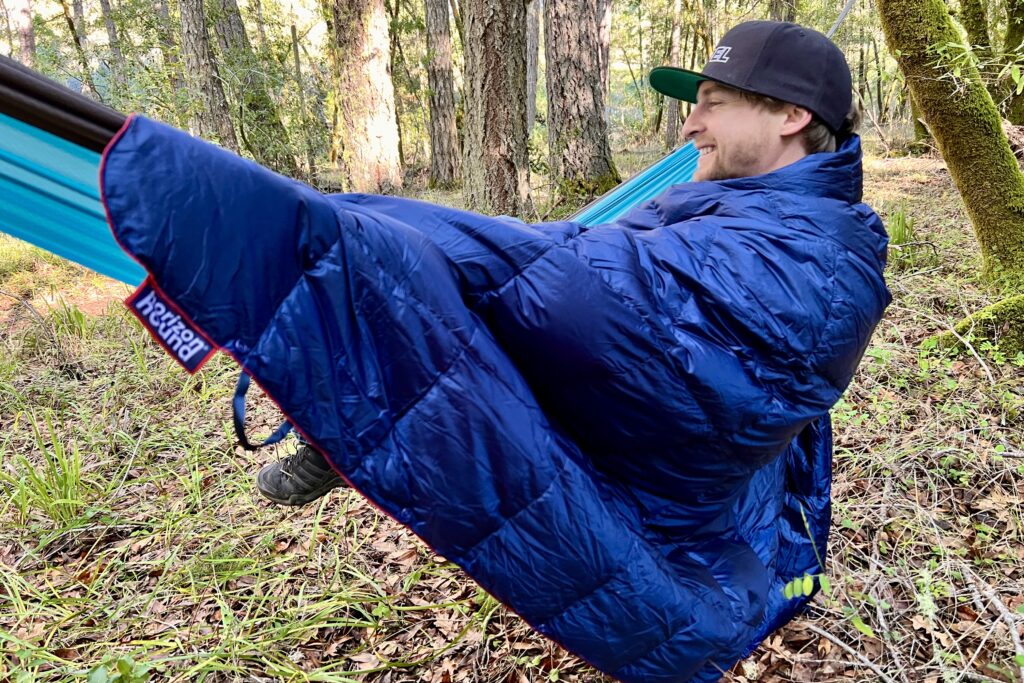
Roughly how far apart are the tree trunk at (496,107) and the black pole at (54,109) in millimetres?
2261

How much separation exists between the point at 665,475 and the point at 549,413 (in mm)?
210

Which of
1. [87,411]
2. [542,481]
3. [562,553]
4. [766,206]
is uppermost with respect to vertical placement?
[766,206]

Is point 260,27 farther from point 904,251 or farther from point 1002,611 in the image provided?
point 1002,611

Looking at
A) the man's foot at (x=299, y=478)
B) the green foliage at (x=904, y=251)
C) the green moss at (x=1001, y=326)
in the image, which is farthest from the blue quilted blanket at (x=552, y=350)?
the green foliage at (x=904, y=251)

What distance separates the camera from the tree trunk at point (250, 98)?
23.2 ft

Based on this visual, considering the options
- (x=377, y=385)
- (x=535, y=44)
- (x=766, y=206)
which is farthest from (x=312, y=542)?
(x=535, y=44)

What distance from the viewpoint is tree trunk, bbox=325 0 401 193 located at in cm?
400

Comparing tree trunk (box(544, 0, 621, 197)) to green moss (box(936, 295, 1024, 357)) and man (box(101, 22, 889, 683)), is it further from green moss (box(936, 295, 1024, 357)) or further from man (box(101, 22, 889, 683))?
man (box(101, 22, 889, 683))

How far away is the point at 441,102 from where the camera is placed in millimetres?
8008

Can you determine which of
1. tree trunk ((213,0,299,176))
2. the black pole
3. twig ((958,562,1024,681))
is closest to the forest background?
twig ((958,562,1024,681))

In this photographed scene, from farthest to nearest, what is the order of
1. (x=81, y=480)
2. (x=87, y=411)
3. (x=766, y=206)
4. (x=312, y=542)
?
1. (x=87, y=411)
2. (x=81, y=480)
3. (x=312, y=542)
4. (x=766, y=206)

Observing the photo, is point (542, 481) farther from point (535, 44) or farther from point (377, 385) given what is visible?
point (535, 44)

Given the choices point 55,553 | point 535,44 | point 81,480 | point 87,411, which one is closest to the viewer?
point 55,553

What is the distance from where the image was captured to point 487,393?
2.80 ft
